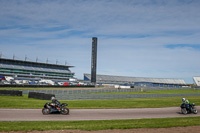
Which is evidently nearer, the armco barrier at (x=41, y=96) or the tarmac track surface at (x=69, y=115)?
the tarmac track surface at (x=69, y=115)

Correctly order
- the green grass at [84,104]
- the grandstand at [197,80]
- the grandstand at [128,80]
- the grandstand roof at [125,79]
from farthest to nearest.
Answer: the grandstand roof at [125,79] < the grandstand at [128,80] < the grandstand at [197,80] < the green grass at [84,104]

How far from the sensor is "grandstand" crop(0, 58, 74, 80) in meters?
118

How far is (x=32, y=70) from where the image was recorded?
12825 cm

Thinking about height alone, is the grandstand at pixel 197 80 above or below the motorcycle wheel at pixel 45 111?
above

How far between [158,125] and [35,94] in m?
24.0

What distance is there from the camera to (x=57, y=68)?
14500 cm

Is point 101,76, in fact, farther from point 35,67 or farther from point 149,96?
point 149,96

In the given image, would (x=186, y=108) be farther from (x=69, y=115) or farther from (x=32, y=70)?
(x=32, y=70)

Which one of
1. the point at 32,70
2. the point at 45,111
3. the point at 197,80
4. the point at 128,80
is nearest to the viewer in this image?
the point at 45,111

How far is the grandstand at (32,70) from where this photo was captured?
386ft

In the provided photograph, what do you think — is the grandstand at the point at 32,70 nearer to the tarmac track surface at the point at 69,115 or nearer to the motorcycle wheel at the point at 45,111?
the tarmac track surface at the point at 69,115

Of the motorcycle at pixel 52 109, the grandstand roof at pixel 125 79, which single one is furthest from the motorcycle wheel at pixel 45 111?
the grandstand roof at pixel 125 79

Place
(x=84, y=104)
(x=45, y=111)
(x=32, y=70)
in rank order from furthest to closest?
(x=32, y=70) < (x=84, y=104) < (x=45, y=111)

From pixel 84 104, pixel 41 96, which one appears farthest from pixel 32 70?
pixel 84 104
